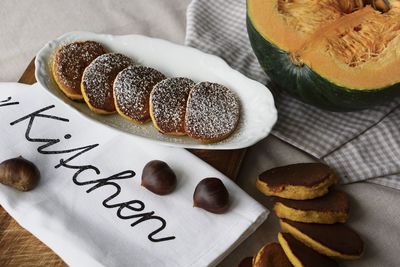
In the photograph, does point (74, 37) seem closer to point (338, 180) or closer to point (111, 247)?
point (111, 247)

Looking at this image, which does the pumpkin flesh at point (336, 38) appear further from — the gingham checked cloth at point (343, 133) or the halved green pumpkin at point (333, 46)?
the gingham checked cloth at point (343, 133)

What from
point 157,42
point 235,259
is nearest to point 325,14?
point 157,42

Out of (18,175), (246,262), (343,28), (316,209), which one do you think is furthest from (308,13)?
(18,175)

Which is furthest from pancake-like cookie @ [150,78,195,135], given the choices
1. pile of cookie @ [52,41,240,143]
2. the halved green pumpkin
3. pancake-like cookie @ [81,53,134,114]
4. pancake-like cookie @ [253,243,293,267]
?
pancake-like cookie @ [253,243,293,267]

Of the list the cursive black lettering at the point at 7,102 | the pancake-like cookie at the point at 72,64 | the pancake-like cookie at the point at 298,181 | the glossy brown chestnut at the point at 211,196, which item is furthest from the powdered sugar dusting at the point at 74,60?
the pancake-like cookie at the point at 298,181

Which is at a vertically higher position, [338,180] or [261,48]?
[261,48]

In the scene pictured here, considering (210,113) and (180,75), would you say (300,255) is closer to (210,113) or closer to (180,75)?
(210,113)
